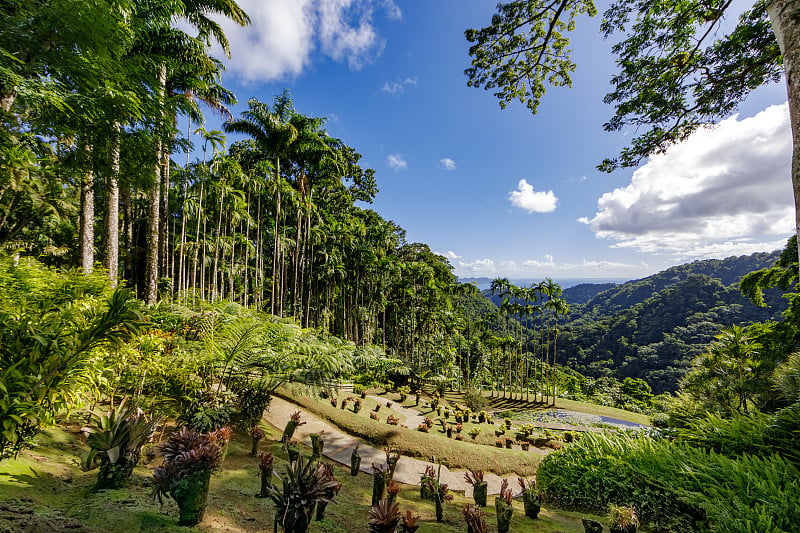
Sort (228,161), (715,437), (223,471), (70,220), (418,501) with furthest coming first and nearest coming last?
1. (70,220)
2. (228,161)
3. (715,437)
4. (418,501)
5. (223,471)

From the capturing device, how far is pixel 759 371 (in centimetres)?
1082

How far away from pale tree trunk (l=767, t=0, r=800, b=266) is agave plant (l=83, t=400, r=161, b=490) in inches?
258

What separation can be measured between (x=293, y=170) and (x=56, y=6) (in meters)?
17.8

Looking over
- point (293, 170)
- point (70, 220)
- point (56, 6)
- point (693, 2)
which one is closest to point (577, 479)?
point (693, 2)

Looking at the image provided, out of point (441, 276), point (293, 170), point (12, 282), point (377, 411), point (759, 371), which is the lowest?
point (377, 411)

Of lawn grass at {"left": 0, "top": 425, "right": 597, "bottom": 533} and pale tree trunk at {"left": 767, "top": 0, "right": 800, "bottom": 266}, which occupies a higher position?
pale tree trunk at {"left": 767, "top": 0, "right": 800, "bottom": 266}

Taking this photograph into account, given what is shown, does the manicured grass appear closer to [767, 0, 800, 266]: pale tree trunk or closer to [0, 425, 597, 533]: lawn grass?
[0, 425, 597, 533]: lawn grass

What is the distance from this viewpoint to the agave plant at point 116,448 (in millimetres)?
3047

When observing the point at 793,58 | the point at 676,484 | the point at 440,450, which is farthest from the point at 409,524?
the point at 793,58

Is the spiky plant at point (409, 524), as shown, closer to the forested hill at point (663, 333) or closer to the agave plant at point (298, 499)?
the agave plant at point (298, 499)

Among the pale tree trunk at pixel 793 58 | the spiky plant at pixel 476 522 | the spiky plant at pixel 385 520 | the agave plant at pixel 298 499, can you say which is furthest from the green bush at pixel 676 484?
the agave plant at pixel 298 499

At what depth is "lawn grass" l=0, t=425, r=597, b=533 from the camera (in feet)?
8.04

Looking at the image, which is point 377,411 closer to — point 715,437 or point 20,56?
point 715,437

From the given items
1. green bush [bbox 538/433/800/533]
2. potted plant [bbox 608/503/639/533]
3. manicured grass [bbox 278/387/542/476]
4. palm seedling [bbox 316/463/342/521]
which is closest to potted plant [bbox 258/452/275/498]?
palm seedling [bbox 316/463/342/521]
